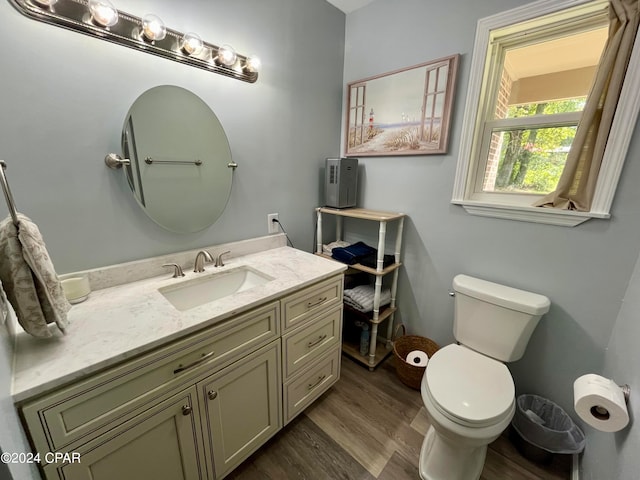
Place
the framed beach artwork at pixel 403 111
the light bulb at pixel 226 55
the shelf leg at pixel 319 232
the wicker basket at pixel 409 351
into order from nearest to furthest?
the light bulb at pixel 226 55, the framed beach artwork at pixel 403 111, the wicker basket at pixel 409 351, the shelf leg at pixel 319 232

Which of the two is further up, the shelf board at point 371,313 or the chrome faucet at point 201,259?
the chrome faucet at point 201,259

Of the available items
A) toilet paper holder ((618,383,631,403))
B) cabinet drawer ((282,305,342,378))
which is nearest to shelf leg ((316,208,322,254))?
cabinet drawer ((282,305,342,378))

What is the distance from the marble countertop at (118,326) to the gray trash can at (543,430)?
1242mm

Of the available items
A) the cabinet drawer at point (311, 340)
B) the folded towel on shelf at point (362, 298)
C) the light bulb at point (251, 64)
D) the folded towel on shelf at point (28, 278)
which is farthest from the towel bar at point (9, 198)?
the folded towel on shelf at point (362, 298)

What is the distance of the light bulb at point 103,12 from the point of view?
96cm

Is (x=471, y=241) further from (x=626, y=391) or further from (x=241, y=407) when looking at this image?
(x=241, y=407)

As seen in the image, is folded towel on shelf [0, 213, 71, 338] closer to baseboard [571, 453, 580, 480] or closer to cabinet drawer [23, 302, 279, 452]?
cabinet drawer [23, 302, 279, 452]

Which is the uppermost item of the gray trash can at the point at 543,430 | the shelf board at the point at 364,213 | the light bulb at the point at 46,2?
the light bulb at the point at 46,2

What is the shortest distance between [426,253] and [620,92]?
1.10 meters

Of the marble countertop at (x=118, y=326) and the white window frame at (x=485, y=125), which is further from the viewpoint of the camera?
the white window frame at (x=485, y=125)

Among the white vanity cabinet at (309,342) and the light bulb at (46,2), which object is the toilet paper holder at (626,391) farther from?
the light bulb at (46,2)

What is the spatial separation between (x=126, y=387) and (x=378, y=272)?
1321 mm

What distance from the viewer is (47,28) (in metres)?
0.92

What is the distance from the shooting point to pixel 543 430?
4.10 feet
